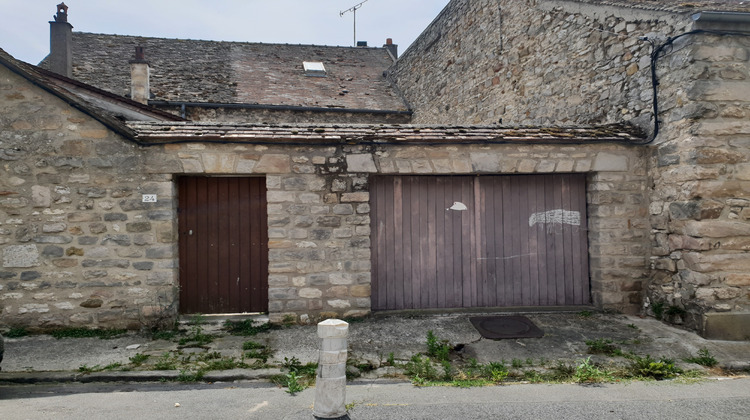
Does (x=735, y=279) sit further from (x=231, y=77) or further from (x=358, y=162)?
(x=231, y=77)

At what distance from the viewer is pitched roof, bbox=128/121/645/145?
18.9ft

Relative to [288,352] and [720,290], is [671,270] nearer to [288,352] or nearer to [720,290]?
[720,290]

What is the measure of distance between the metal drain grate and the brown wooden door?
303 centimetres

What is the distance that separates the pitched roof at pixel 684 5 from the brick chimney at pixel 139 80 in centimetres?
1054

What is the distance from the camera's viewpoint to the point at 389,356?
473cm

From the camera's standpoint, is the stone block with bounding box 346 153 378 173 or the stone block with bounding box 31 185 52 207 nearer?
the stone block with bounding box 31 185 52 207

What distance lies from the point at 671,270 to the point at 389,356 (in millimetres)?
4029

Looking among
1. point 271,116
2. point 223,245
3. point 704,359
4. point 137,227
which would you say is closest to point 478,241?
point 704,359

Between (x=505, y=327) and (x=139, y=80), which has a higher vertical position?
(x=139, y=80)

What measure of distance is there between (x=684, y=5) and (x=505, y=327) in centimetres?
485

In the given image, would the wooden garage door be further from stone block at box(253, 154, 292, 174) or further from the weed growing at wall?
the weed growing at wall

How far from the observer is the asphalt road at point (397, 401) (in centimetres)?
355

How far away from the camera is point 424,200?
6512 mm

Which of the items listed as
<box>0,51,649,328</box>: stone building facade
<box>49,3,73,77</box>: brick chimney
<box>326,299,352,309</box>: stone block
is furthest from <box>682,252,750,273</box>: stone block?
<box>49,3,73,77</box>: brick chimney
